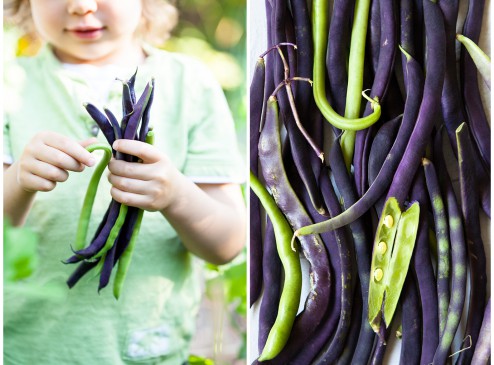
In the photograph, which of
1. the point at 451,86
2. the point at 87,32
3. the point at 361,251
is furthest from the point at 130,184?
the point at 451,86

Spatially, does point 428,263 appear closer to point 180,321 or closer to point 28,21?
point 180,321

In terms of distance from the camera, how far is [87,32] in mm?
987

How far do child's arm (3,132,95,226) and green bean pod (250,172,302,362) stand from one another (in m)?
0.26

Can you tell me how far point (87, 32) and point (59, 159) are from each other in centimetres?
18

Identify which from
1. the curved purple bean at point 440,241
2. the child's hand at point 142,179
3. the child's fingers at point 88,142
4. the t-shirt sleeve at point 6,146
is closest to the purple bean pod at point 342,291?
the curved purple bean at point 440,241

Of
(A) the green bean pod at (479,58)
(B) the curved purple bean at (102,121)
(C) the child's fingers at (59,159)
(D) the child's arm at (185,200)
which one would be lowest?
(D) the child's arm at (185,200)

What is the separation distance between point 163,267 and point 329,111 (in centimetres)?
32

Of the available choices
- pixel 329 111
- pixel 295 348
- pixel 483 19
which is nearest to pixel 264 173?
pixel 329 111

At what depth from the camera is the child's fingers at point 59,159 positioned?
0.97 meters

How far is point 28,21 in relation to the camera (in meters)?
0.98

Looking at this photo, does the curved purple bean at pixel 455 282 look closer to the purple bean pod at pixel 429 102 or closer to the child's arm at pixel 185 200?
the purple bean pod at pixel 429 102

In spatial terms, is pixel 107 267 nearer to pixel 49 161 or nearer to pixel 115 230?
pixel 115 230

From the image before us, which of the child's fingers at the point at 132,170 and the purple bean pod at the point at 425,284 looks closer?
the purple bean pod at the point at 425,284

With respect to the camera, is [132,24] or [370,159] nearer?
[370,159]
